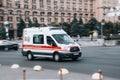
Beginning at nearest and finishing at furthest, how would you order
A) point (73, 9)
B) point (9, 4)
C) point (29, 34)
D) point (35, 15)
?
point (29, 34), point (9, 4), point (35, 15), point (73, 9)

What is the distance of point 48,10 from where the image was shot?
12550cm

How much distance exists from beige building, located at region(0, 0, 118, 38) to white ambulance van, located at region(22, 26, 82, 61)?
87752 mm

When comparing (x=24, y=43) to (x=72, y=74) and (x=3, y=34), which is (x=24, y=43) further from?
(x=3, y=34)

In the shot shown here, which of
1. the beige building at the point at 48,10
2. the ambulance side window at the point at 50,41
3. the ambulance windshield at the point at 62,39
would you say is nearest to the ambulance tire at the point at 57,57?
the ambulance side window at the point at 50,41

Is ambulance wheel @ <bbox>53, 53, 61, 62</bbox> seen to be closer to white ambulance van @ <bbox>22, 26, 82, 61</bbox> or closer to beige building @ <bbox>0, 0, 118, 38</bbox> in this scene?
white ambulance van @ <bbox>22, 26, 82, 61</bbox>

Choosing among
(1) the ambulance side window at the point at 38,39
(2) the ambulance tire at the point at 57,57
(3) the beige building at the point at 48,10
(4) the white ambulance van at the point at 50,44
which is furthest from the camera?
(3) the beige building at the point at 48,10

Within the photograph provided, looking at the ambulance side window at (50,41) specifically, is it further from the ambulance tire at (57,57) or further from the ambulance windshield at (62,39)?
the ambulance tire at (57,57)

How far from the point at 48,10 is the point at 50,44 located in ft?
342

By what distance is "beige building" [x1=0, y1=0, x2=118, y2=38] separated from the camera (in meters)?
115

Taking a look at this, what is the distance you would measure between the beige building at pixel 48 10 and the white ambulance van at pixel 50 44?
8775 centimetres

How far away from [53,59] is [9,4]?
95117mm

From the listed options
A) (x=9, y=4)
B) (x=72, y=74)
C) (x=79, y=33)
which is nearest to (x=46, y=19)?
(x=9, y=4)

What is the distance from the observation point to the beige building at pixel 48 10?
376ft

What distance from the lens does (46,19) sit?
397 feet
